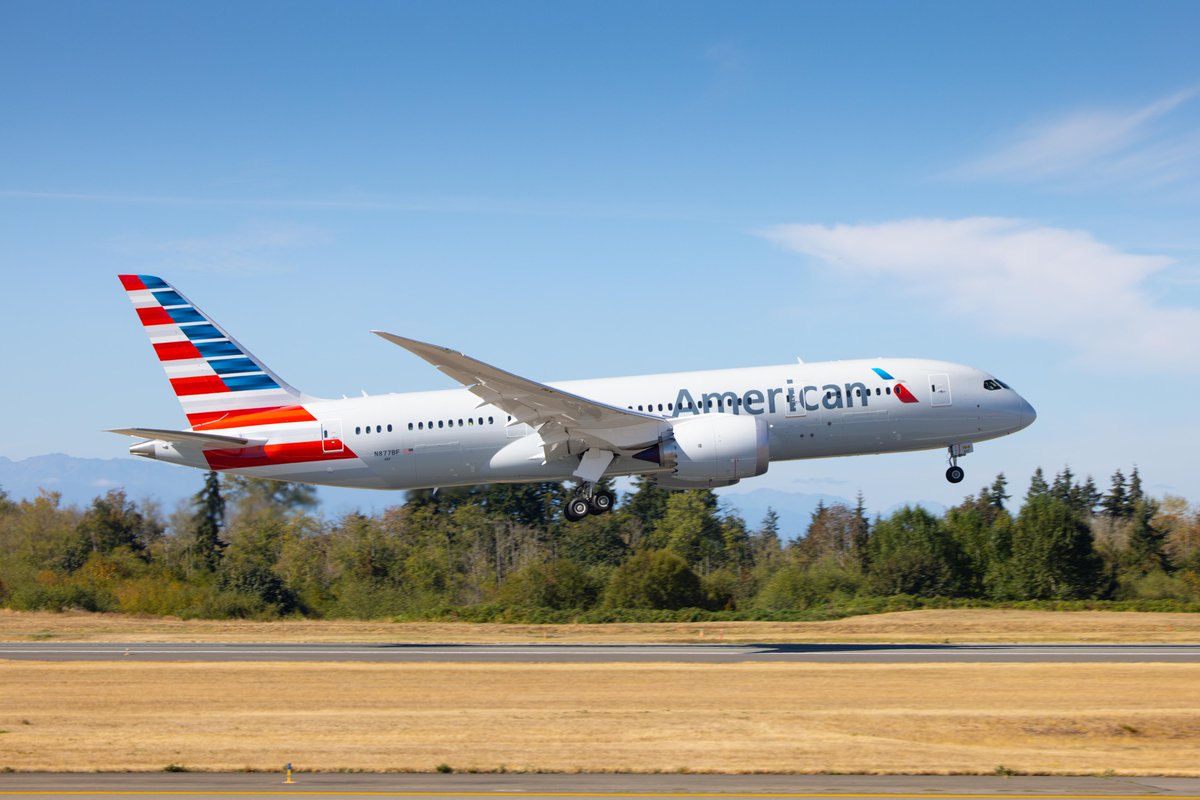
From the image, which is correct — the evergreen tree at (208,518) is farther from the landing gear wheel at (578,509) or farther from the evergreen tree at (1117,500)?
the evergreen tree at (1117,500)

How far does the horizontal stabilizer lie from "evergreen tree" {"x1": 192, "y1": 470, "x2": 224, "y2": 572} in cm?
1275

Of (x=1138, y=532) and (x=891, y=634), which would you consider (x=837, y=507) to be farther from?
(x=891, y=634)

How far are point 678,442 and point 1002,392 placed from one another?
10219 mm

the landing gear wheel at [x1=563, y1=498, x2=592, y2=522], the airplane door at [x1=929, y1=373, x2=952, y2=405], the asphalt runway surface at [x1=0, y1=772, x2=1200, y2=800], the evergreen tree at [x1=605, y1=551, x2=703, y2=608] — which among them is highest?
the airplane door at [x1=929, y1=373, x2=952, y2=405]

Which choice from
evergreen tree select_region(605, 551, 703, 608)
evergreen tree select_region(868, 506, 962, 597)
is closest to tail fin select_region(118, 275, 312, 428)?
evergreen tree select_region(605, 551, 703, 608)

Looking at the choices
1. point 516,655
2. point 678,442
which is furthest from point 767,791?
point 678,442

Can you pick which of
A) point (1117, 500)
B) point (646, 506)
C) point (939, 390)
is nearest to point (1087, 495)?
point (1117, 500)

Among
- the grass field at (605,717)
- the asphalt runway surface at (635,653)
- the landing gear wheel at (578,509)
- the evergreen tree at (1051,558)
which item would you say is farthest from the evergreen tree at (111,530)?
the evergreen tree at (1051,558)

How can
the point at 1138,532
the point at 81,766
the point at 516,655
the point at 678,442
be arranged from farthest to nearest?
1. the point at 1138,532
2. the point at 678,442
3. the point at 516,655
4. the point at 81,766

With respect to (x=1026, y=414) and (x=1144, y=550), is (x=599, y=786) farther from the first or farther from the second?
(x=1144, y=550)

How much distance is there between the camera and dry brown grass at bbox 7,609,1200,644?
119 ft

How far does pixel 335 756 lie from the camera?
1811cm

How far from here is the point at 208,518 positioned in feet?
171

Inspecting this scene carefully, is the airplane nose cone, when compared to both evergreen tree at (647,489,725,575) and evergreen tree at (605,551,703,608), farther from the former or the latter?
evergreen tree at (647,489,725,575)
